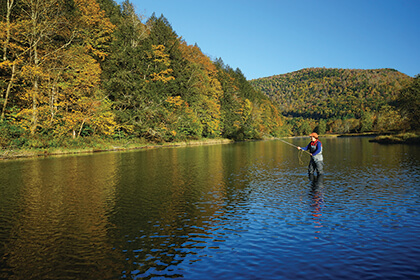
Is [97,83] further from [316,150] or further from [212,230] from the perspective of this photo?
[212,230]

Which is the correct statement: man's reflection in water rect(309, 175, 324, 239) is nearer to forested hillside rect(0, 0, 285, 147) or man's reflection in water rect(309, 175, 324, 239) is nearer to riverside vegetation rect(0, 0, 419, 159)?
forested hillside rect(0, 0, 285, 147)

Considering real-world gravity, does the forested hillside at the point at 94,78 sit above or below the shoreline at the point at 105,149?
above

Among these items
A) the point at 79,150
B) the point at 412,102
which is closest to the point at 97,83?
the point at 79,150

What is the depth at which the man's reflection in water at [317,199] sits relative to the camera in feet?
Answer: 35.3

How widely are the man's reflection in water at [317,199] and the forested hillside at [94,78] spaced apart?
5177mm

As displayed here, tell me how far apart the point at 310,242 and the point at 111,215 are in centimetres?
795

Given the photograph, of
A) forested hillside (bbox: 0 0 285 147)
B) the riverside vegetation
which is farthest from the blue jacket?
the riverside vegetation

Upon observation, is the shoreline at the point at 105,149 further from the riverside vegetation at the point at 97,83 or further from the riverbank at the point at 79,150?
the riverside vegetation at the point at 97,83

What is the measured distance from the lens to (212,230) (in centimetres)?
1016

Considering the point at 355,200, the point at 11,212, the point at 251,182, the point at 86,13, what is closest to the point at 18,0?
the point at 86,13

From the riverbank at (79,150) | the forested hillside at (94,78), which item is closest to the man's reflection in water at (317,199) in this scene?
the forested hillside at (94,78)

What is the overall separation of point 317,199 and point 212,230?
6.50 metres

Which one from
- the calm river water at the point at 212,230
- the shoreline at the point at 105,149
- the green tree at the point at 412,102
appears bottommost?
the calm river water at the point at 212,230

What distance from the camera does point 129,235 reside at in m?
9.79
